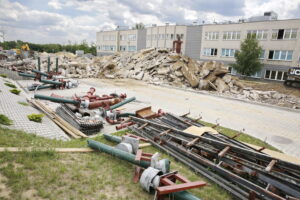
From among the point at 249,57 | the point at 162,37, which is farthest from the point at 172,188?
the point at 162,37

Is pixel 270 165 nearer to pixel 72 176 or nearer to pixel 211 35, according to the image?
pixel 72 176

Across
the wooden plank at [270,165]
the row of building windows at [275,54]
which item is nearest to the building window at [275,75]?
the row of building windows at [275,54]

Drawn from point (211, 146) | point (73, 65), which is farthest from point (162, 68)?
point (211, 146)

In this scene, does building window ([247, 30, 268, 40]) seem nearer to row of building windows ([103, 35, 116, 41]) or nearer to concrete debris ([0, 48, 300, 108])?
concrete debris ([0, 48, 300, 108])

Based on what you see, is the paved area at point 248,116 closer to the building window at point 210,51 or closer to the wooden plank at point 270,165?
the wooden plank at point 270,165

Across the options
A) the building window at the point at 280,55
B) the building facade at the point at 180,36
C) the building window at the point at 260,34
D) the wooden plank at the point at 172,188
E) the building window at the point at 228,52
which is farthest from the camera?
the building facade at the point at 180,36

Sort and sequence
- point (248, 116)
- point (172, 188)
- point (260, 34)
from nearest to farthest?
point (172, 188), point (248, 116), point (260, 34)

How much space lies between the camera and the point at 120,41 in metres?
64.6

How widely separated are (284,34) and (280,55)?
10.6ft

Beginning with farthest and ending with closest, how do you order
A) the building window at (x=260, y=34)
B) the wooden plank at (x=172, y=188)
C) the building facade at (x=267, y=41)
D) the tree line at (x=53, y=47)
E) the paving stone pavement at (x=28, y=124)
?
the tree line at (x=53, y=47), the building window at (x=260, y=34), the building facade at (x=267, y=41), the paving stone pavement at (x=28, y=124), the wooden plank at (x=172, y=188)

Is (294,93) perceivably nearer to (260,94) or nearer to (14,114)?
(260,94)

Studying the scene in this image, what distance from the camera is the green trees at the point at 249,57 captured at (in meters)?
30.6

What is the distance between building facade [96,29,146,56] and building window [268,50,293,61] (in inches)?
1285

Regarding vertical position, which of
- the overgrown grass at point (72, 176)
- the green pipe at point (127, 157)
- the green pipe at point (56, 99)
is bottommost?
the overgrown grass at point (72, 176)
